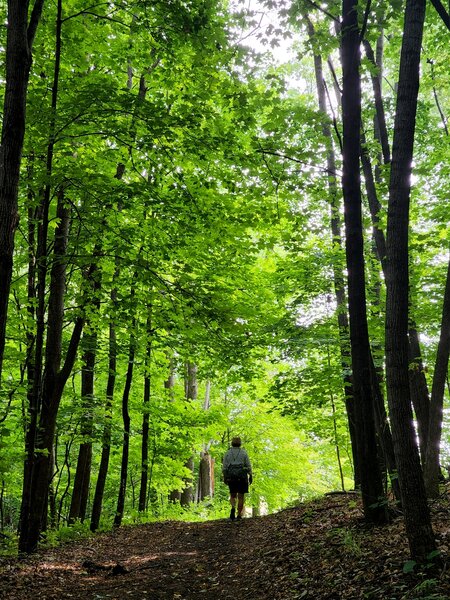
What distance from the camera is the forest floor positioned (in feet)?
13.5

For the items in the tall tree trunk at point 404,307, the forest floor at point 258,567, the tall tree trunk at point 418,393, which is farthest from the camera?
the tall tree trunk at point 418,393

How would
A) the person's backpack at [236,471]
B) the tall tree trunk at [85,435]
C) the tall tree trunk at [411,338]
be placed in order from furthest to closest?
the person's backpack at [236,471], the tall tree trunk at [85,435], the tall tree trunk at [411,338]

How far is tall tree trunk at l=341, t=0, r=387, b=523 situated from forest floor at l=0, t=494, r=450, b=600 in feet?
1.65

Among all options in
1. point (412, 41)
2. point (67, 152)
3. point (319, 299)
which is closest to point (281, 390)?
point (319, 299)

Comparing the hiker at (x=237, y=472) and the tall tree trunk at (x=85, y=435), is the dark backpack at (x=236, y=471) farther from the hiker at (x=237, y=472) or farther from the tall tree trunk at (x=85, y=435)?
the tall tree trunk at (x=85, y=435)

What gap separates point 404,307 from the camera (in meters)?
4.18

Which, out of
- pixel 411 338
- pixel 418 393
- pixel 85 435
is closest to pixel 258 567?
pixel 418 393

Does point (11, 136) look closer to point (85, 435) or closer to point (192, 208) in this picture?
point (192, 208)

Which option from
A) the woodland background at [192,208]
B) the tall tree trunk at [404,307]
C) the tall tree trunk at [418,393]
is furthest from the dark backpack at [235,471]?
the tall tree trunk at [404,307]

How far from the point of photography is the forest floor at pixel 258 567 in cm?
412

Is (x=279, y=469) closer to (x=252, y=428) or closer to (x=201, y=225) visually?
(x=252, y=428)

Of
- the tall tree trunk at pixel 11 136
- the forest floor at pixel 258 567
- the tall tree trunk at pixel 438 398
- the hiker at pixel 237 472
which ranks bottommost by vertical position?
the forest floor at pixel 258 567

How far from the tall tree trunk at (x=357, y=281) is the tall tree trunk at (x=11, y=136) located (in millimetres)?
3653

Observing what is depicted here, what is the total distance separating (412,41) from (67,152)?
5.54 metres
